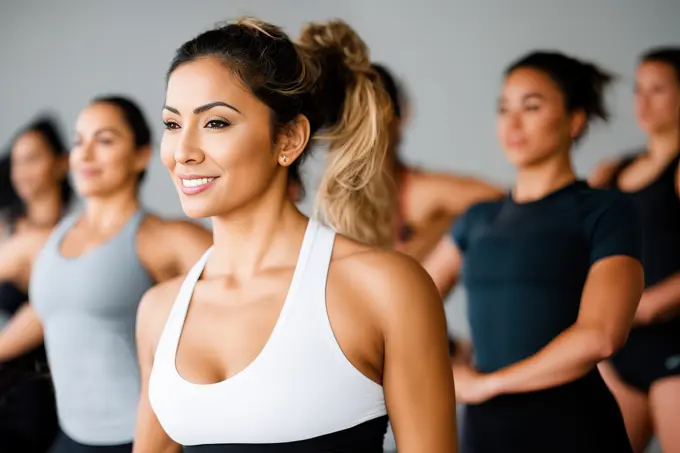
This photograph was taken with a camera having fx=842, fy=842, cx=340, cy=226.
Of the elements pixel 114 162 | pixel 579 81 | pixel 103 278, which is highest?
pixel 579 81

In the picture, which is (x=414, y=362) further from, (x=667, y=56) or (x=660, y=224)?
(x=667, y=56)

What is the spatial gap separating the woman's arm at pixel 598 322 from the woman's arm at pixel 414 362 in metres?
0.56

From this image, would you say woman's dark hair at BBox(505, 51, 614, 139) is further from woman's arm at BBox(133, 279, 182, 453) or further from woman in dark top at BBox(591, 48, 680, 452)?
woman's arm at BBox(133, 279, 182, 453)

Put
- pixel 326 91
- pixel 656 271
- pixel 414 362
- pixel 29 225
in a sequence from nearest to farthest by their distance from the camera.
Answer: pixel 414 362, pixel 326 91, pixel 656 271, pixel 29 225

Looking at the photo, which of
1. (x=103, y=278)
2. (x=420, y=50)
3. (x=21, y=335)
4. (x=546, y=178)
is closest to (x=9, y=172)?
(x=21, y=335)

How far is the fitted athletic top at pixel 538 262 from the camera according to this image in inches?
61.2

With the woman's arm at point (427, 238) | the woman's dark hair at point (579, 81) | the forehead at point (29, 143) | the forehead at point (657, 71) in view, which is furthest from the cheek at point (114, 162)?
the forehead at point (657, 71)

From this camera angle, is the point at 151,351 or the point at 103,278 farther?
the point at 103,278

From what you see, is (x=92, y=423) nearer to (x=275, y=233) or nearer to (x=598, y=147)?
(x=275, y=233)

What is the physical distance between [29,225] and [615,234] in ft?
4.97

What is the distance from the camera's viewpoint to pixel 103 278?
180 cm

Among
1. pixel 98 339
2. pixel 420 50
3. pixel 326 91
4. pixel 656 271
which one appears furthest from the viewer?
pixel 420 50

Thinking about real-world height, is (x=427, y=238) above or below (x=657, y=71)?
below

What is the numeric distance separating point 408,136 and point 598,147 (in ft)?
1.36
